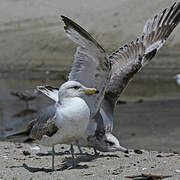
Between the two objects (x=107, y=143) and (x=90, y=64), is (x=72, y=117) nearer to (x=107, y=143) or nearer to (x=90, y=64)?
(x=90, y=64)

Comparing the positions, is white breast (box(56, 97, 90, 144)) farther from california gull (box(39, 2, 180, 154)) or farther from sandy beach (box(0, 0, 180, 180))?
california gull (box(39, 2, 180, 154))

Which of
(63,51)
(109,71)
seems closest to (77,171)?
(109,71)

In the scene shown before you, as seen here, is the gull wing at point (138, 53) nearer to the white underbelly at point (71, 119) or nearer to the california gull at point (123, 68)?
the california gull at point (123, 68)

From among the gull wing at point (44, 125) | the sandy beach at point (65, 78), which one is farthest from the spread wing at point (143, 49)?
the gull wing at point (44, 125)

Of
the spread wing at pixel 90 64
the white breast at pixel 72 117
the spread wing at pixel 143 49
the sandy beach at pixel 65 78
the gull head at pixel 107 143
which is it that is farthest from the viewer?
the spread wing at pixel 143 49

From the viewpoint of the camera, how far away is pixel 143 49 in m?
9.98

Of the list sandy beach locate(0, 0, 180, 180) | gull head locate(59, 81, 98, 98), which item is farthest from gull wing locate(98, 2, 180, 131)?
gull head locate(59, 81, 98, 98)

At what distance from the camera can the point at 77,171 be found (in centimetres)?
726

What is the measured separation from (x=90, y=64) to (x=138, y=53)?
234cm

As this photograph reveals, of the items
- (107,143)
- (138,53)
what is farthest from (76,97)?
(138,53)

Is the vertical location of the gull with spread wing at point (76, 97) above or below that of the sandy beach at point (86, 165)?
above

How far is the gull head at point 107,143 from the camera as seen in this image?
320 inches

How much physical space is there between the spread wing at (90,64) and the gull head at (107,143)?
0.45 m

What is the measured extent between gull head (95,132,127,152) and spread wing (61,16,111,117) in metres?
0.45
